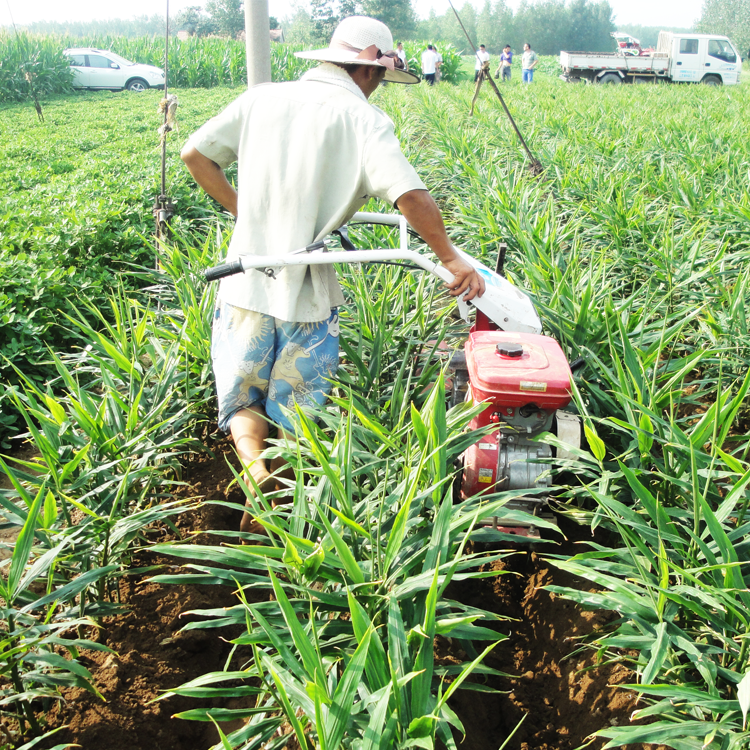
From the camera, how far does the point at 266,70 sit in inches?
148

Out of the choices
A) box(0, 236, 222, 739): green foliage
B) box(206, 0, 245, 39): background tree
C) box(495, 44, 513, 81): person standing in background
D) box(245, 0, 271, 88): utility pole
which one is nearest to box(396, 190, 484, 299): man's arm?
box(0, 236, 222, 739): green foliage

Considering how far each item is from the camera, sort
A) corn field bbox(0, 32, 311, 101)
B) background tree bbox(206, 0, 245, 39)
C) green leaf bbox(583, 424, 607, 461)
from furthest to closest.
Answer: background tree bbox(206, 0, 245, 39) < corn field bbox(0, 32, 311, 101) < green leaf bbox(583, 424, 607, 461)

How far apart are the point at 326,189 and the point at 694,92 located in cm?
1701

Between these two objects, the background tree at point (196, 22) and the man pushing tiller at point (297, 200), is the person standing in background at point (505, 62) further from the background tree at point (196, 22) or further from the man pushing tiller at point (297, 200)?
the background tree at point (196, 22)

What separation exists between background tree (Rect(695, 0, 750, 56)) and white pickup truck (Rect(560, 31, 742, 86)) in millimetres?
49179

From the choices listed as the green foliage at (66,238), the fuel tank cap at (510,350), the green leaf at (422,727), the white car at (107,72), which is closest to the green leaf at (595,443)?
the fuel tank cap at (510,350)

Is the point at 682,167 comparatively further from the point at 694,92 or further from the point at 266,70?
the point at 694,92

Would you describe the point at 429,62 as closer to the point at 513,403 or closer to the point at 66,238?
the point at 66,238

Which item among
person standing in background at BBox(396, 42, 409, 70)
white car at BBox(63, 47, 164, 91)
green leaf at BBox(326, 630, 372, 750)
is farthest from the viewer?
white car at BBox(63, 47, 164, 91)

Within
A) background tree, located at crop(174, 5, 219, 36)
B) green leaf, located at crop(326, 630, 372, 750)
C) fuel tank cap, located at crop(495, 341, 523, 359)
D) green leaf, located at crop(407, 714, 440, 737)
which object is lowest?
green leaf, located at crop(407, 714, 440, 737)

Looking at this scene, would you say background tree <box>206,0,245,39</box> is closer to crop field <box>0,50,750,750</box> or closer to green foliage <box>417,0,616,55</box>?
green foliage <box>417,0,616,55</box>

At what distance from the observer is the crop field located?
143 centimetres

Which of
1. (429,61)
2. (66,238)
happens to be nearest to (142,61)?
(429,61)

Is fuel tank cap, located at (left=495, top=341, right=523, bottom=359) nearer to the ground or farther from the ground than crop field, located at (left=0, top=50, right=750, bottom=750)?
farther from the ground
